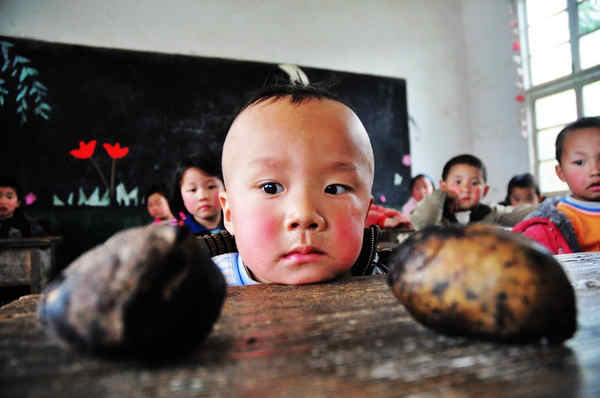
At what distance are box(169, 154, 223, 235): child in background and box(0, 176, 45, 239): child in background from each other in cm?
115

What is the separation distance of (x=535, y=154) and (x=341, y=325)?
4913 millimetres

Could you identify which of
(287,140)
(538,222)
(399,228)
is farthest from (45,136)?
(538,222)

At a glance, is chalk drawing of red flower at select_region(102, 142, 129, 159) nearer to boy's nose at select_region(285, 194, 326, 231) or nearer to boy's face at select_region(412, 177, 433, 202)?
boy's face at select_region(412, 177, 433, 202)

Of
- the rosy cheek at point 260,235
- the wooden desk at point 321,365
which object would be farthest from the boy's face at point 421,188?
the wooden desk at point 321,365

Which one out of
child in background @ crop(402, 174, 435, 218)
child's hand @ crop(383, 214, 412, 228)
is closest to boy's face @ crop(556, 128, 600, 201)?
child's hand @ crop(383, 214, 412, 228)

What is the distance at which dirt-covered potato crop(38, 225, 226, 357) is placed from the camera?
0.23m

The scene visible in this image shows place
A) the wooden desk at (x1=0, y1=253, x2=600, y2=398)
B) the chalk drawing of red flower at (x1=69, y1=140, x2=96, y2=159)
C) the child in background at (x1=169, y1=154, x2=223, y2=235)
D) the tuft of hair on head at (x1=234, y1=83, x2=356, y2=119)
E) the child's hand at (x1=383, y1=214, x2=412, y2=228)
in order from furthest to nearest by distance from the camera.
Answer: the chalk drawing of red flower at (x1=69, y1=140, x2=96, y2=159) → the child's hand at (x1=383, y1=214, x2=412, y2=228) → the child in background at (x1=169, y1=154, x2=223, y2=235) → the tuft of hair on head at (x1=234, y1=83, x2=356, y2=119) → the wooden desk at (x1=0, y1=253, x2=600, y2=398)

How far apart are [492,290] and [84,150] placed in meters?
3.44

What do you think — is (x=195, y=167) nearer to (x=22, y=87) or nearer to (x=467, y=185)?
(x=22, y=87)

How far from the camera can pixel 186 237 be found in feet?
0.89

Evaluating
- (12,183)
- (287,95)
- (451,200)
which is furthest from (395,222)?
(12,183)

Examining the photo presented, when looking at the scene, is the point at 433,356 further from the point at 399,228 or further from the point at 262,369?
the point at 399,228

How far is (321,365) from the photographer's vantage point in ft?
0.73

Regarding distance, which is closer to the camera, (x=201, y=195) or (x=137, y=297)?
(x=137, y=297)
